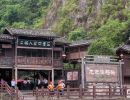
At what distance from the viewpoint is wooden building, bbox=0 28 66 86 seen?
39.5 metres

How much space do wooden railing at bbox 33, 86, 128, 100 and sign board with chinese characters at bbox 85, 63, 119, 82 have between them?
107cm

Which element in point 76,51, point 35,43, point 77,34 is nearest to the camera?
point 35,43

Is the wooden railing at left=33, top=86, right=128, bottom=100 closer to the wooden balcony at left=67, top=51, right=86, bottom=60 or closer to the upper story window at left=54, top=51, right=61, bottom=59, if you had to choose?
the upper story window at left=54, top=51, right=61, bottom=59

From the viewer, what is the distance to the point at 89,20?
203 feet

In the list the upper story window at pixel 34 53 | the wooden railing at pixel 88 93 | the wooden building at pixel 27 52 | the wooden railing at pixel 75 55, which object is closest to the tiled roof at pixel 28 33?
the wooden building at pixel 27 52

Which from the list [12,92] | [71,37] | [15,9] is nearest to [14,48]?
[12,92]

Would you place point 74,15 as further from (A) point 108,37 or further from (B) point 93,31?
(A) point 108,37

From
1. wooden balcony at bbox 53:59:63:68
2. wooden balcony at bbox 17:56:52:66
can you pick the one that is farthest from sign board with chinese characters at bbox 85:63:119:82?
wooden balcony at bbox 53:59:63:68

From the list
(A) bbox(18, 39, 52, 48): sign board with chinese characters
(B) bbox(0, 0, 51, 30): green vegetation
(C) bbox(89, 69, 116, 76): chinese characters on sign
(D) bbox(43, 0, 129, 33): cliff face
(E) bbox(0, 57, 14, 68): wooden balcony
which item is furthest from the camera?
(B) bbox(0, 0, 51, 30): green vegetation

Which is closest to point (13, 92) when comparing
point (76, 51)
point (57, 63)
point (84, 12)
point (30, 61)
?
point (30, 61)

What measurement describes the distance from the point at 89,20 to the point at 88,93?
1300 inches

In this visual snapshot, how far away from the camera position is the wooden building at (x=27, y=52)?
39.5 meters

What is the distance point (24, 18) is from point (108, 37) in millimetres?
36231

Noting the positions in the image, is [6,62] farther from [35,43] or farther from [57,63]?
[57,63]
